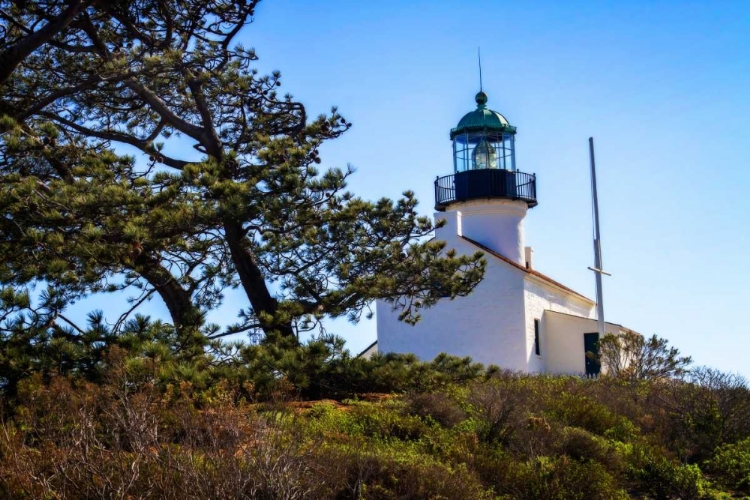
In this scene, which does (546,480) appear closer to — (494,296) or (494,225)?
(494,296)

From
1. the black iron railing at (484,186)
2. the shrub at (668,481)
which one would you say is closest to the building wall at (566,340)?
the black iron railing at (484,186)

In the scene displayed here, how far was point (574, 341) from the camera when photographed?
2761cm

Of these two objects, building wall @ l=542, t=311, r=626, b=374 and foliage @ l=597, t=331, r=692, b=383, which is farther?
building wall @ l=542, t=311, r=626, b=374

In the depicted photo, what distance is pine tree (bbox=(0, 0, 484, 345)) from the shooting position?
11.7 m

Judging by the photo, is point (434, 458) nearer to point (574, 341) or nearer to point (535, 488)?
point (535, 488)

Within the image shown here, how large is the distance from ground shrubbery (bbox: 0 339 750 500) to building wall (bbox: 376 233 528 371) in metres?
11.8

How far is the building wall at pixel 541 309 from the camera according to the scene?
87.5 ft

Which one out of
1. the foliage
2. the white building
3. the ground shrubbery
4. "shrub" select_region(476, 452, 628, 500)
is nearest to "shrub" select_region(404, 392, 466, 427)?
the ground shrubbery

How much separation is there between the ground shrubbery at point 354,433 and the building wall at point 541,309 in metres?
12.0

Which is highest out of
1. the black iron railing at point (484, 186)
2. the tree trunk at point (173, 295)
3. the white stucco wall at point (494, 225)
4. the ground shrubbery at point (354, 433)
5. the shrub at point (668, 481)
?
the black iron railing at point (484, 186)

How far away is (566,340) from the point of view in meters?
27.7

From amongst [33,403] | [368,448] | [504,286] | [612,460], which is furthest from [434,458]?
[504,286]

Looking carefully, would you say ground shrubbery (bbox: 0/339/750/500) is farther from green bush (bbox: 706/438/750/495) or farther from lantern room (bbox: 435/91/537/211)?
lantern room (bbox: 435/91/537/211)

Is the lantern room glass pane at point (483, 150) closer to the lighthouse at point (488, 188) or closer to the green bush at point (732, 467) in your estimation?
the lighthouse at point (488, 188)
